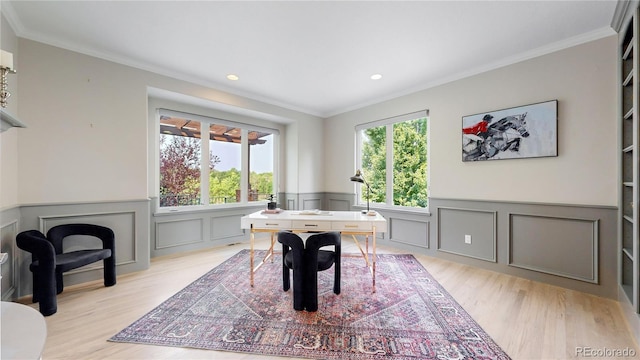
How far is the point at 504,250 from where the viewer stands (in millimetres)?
3088

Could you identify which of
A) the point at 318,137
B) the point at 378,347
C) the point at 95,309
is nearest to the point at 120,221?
the point at 95,309

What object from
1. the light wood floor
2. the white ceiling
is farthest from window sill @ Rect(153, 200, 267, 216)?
the white ceiling

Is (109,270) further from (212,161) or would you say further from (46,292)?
(212,161)

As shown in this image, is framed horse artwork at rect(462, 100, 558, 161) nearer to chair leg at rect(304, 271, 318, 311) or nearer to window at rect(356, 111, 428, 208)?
window at rect(356, 111, 428, 208)

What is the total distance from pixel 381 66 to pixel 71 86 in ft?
11.7

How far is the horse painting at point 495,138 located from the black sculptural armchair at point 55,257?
4458 millimetres

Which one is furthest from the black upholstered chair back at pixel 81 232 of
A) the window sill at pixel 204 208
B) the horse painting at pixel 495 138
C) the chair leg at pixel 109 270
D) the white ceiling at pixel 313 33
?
the horse painting at pixel 495 138

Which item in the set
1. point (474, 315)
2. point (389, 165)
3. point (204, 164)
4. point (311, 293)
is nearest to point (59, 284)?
point (204, 164)

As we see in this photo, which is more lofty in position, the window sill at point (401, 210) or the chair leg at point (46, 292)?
the window sill at point (401, 210)

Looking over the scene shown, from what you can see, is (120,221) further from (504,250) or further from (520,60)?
(520,60)

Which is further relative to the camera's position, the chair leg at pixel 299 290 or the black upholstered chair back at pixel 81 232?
the black upholstered chair back at pixel 81 232

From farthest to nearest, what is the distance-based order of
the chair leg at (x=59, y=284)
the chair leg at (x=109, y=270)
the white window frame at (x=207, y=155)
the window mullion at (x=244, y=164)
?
the window mullion at (x=244, y=164)
the white window frame at (x=207, y=155)
the chair leg at (x=109, y=270)
the chair leg at (x=59, y=284)

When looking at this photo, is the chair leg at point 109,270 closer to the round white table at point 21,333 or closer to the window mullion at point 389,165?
the round white table at point 21,333
